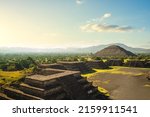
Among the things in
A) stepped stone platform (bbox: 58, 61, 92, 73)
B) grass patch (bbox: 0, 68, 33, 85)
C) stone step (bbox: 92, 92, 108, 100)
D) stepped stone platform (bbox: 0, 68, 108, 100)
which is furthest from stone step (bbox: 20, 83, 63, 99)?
stepped stone platform (bbox: 58, 61, 92, 73)

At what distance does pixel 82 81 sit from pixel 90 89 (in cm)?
167

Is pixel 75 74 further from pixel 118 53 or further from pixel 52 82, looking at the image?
pixel 118 53

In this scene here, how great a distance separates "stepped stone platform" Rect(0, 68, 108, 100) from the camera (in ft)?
72.3

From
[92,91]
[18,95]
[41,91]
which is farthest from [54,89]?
[92,91]

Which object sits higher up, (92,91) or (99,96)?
(92,91)

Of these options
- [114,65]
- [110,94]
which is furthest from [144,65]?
[110,94]

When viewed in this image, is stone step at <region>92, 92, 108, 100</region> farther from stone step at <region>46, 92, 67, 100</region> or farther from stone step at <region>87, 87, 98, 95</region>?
stone step at <region>46, 92, 67, 100</region>

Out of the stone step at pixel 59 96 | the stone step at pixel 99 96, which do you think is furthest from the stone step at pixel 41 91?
the stone step at pixel 99 96

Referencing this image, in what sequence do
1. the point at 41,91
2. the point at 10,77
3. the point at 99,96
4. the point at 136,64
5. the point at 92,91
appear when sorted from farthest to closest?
1. the point at 136,64
2. the point at 10,77
3. the point at 99,96
4. the point at 92,91
5. the point at 41,91

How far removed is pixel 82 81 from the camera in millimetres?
27391

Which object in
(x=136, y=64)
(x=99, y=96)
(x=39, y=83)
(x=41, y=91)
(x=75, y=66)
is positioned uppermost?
(x=39, y=83)

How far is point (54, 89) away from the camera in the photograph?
73.9 feet

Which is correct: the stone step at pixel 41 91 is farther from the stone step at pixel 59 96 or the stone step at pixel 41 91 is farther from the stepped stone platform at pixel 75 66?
the stepped stone platform at pixel 75 66

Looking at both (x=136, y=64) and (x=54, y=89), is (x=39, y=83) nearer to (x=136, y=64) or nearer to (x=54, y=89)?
(x=54, y=89)
